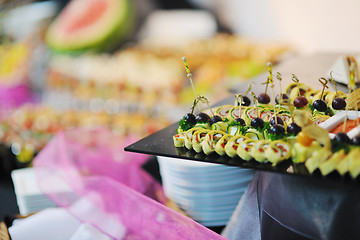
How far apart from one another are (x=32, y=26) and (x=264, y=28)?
2388mm

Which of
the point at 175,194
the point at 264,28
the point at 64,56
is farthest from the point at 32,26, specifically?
the point at 175,194

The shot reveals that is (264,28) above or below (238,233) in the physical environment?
above

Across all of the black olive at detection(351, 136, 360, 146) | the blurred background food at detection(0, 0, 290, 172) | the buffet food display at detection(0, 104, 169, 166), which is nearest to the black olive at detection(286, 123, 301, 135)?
the black olive at detection(351, 136, 360, 146)

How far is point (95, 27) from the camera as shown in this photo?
3.68 metres

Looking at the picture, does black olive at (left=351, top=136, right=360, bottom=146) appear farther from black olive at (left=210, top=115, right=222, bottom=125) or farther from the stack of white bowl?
the stack of white bowl

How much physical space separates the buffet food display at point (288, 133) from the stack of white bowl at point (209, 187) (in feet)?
0.73

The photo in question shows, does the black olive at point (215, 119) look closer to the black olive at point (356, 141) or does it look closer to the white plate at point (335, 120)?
the white plate at point (335, 120)

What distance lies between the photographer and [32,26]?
13.8ft

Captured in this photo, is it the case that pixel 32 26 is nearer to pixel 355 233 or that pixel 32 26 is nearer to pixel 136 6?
pixel 136 6

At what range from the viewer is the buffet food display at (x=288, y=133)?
2.64 ft

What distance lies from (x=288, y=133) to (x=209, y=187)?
18.5 inches

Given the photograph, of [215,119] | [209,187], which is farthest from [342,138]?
[209,187]

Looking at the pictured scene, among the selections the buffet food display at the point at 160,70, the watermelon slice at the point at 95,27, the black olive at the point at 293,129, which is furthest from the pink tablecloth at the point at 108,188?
the watermelon slice at the point at 95,27

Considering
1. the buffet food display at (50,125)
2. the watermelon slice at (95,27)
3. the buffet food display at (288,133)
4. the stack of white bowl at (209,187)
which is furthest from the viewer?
the watermelon slice at (95,27)
